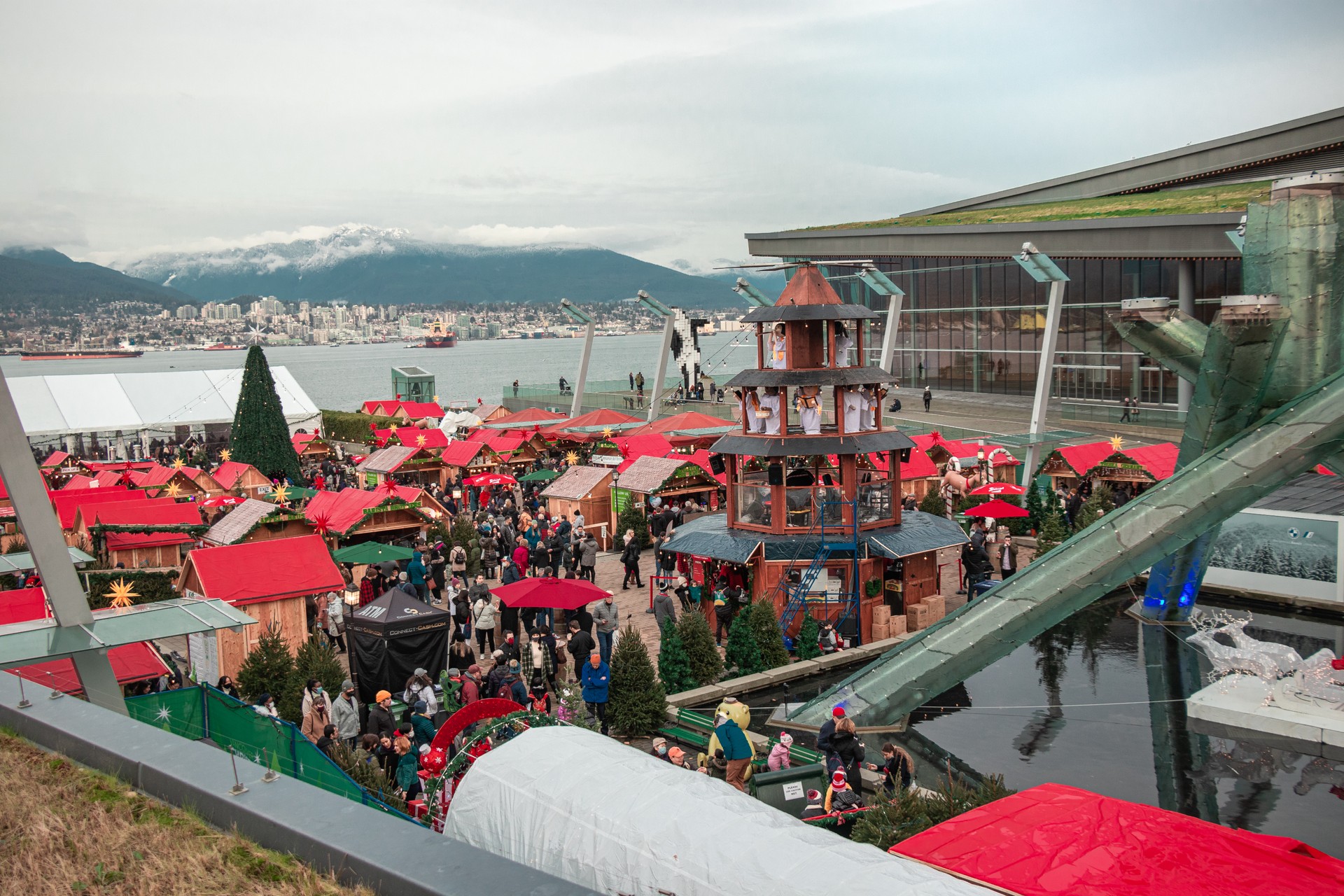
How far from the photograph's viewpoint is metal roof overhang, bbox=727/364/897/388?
19156mm

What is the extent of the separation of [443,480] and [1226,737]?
2717 cm

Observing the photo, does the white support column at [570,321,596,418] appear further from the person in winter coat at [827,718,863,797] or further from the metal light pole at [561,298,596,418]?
the person in winter coat at [827,718,863,797]

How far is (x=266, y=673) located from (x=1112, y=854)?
35.9 ft

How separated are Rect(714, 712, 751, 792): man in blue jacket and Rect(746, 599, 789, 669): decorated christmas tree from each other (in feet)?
17.2

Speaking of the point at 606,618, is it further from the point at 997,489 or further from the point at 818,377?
the point at 997,489

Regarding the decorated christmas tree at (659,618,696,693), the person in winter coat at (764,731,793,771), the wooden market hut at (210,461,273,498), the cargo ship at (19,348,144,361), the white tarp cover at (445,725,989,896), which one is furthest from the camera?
the wooden market hut at (210,461,273,498)

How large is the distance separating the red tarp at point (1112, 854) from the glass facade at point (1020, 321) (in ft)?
101

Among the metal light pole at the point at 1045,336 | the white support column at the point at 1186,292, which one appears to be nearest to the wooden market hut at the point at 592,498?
the metal light pole at the point at 1045,336

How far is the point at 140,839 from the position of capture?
16.7 feet

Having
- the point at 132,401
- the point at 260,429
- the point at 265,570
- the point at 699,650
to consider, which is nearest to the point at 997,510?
the point at 699,650

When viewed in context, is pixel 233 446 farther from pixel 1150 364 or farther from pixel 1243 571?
pixel 1150 364

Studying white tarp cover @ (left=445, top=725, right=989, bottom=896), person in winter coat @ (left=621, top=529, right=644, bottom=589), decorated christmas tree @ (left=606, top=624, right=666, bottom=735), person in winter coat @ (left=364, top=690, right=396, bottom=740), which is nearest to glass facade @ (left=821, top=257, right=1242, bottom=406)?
person in winter coat @ (left=621, top=529, right=644, bottom=589)

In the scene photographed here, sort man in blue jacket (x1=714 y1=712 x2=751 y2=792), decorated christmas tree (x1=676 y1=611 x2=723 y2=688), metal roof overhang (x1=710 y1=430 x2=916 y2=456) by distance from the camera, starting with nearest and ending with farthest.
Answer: man in blue jacket (x1=714 y1=712 x2=751 y2=792), decorated christmas tree (x1=676 y1=611 x2=723 y2=688), metal roof overhang (x1=710 y1=430 x2=916 y2=456)

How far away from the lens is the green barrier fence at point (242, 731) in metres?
10.1
